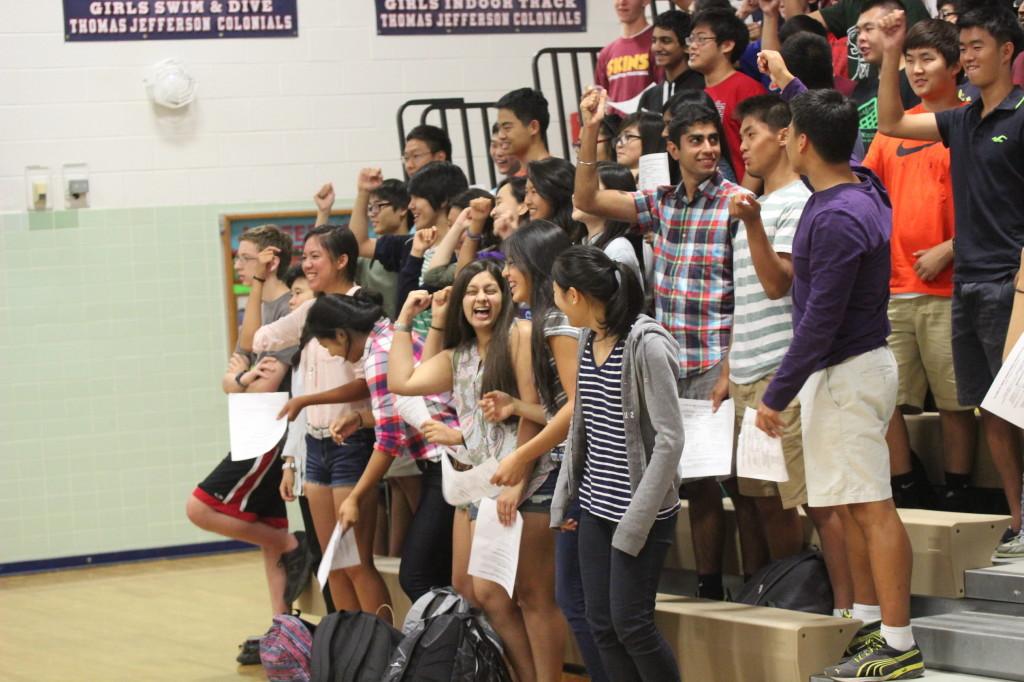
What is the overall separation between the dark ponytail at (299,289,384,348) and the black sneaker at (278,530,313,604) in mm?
1187

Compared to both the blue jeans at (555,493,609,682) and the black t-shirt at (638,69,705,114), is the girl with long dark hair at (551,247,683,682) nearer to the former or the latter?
the blue jeans at (555,493,609,682)

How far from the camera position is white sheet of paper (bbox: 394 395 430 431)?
4898mm

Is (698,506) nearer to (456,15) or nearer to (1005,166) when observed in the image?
(1005,166)

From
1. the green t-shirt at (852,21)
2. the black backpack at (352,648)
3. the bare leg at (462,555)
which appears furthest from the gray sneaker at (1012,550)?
the green t-shirt at (852,21)

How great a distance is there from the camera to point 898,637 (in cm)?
369

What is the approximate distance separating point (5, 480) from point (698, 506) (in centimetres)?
523

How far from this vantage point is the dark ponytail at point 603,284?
390cm

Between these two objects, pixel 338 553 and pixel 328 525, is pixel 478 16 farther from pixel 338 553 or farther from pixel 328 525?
pixel 338 553

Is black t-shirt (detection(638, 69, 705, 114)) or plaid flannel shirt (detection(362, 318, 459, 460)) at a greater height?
black t-shirt (detection(638, 69, 705, 114))

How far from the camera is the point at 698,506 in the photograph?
15.1 ft

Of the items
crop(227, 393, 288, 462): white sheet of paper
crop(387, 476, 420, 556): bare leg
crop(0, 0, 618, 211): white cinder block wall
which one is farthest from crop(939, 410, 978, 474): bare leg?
crop(0, 0, 618, 211): white cinder block wall

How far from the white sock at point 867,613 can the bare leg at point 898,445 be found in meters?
0.81

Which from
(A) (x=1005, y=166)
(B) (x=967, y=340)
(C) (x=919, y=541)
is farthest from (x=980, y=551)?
(A) (x=1005, y=166)

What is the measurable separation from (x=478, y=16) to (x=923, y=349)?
5190 mm
